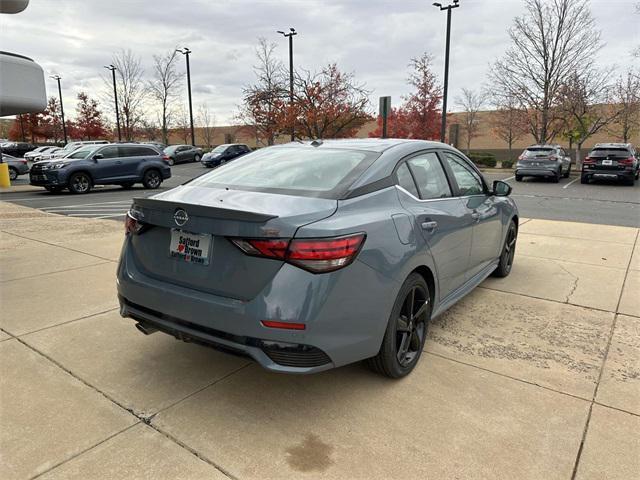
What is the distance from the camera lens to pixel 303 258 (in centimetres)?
234

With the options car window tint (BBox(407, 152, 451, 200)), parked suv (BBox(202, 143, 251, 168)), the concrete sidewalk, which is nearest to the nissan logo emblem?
the concrete sidewalk

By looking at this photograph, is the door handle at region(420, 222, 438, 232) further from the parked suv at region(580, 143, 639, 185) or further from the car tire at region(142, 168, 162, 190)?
the parked suv at region(580, 143, 639, 185)

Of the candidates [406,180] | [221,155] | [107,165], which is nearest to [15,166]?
[107,165]

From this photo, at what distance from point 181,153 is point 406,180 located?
115 feet

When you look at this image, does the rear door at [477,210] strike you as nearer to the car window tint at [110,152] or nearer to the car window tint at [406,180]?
the car window tint at [406,180]

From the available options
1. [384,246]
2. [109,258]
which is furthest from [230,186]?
[109,258]

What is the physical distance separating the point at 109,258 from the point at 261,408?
4203 mm

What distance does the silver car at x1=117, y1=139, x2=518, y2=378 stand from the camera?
236 centimetres

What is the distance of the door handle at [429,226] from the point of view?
3.12m

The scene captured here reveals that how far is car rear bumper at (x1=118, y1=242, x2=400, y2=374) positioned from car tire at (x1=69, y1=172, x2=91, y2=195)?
47.3ft

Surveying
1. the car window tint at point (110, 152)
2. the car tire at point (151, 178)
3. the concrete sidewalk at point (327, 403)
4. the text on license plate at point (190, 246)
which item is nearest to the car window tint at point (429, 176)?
the concrete sidewalk at point (327, 403)

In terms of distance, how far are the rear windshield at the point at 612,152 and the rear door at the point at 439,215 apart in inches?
719

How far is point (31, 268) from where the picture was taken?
18.2ft

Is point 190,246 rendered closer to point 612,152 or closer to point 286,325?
Answer: point 286,325
